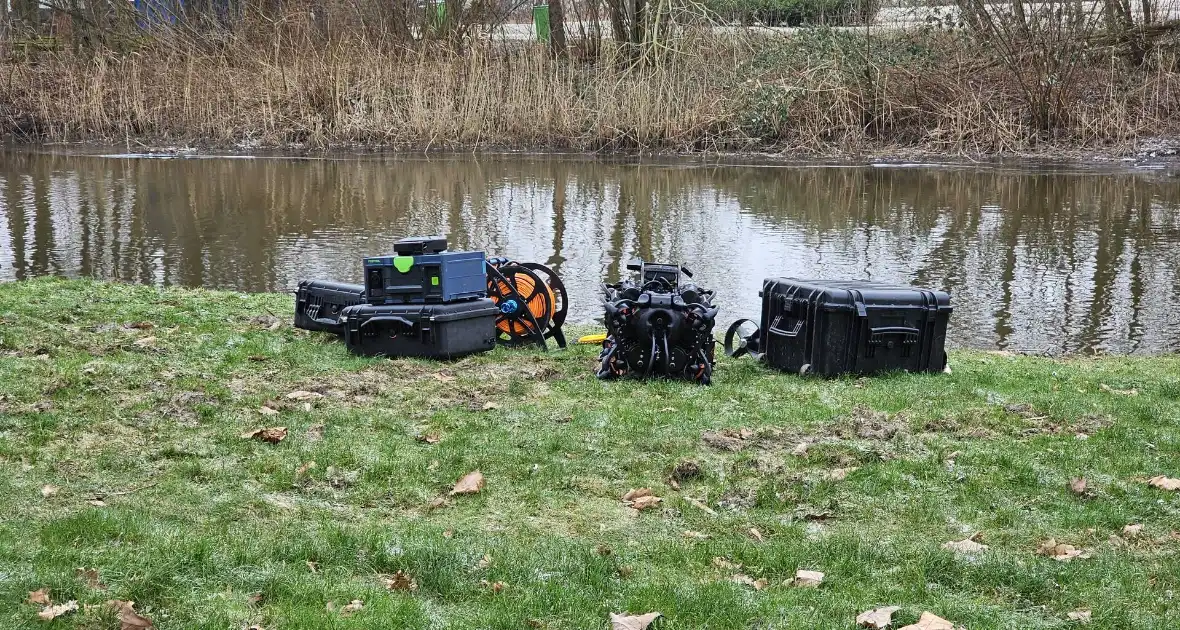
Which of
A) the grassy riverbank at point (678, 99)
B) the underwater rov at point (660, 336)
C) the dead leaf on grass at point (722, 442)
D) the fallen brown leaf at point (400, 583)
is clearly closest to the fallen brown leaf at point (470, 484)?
the fallen brown leaf at point (400, 583)

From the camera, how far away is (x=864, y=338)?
8.41m

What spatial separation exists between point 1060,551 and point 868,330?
362cm

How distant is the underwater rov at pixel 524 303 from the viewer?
369 inches

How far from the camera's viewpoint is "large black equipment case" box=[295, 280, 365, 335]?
941 centimetres

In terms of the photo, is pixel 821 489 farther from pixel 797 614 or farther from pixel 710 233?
pixel 710 233

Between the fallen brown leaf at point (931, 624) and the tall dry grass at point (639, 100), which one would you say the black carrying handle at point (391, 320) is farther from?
the tall dry grass at point (639, 100)

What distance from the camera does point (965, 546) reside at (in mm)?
4938

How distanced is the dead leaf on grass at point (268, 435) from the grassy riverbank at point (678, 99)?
65.7 ft

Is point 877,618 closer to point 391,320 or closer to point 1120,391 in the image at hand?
point 1120,391

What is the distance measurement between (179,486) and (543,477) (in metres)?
1.67

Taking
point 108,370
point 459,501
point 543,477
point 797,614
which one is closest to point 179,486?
point 459,501

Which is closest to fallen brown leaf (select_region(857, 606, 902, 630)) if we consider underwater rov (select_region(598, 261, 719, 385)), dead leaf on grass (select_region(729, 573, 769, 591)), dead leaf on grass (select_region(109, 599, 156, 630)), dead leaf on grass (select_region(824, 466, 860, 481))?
dead leaf on grass (select_region(729, 573, 769, 591))

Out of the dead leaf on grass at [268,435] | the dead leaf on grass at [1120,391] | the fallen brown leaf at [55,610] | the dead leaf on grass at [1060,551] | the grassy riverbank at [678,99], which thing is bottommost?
the dead leaf on grass at [1060,551]

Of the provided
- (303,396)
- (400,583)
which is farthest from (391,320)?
(400,583)
